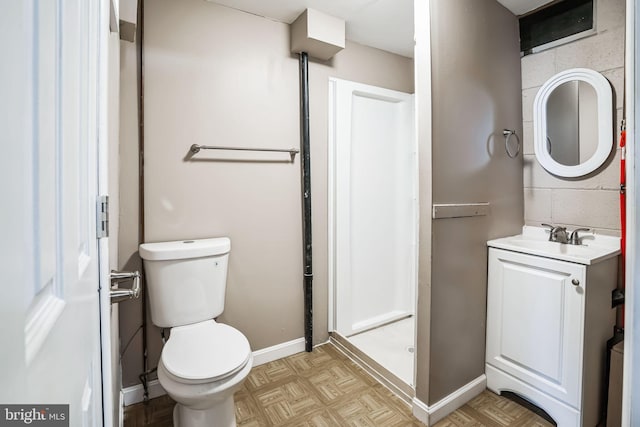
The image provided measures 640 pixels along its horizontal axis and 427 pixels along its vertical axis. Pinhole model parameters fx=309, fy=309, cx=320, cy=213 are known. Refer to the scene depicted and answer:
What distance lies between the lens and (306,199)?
7.36ft

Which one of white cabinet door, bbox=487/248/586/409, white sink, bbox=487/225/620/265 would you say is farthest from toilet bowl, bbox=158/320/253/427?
white sink, bbox=487/225/620/265

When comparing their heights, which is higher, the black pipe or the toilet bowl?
the black pipe

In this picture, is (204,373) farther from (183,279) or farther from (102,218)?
(102,218)

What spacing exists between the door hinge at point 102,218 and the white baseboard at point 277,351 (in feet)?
5.31

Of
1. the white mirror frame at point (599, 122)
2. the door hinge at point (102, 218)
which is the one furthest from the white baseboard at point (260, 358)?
the white mirror frame at point (599, 122)

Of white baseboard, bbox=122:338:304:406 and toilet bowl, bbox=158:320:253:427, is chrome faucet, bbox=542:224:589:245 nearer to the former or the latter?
white baseboard, bbox=122:338:304:406

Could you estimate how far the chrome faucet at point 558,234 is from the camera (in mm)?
1946

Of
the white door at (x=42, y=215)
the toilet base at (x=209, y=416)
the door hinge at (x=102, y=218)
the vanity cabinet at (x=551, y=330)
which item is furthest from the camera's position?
the vanity cabinet at (x=551, y=330)

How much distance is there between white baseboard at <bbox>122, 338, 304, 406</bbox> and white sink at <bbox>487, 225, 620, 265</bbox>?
1.51 meters

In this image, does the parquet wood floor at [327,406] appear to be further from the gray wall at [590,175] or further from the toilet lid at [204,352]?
the gray wall at [590,175]

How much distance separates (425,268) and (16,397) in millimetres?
1589

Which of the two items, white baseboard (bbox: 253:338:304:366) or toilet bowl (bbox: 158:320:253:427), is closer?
toilet bowl (bbox: 158:320:253:427)

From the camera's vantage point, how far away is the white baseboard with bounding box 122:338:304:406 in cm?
175

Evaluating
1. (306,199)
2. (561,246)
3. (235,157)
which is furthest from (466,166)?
(235,157)
